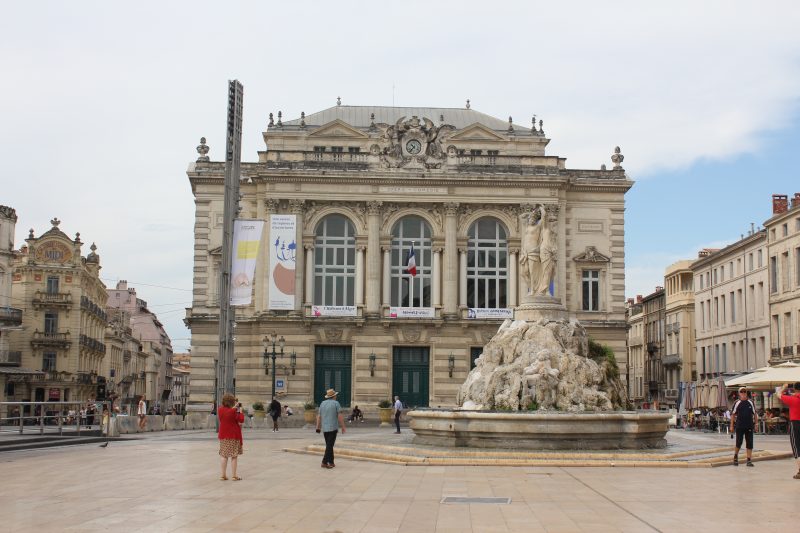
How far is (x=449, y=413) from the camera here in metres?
25.6

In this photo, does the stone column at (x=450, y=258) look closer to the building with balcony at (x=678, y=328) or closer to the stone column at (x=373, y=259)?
the stone column at (x=373, y=259)

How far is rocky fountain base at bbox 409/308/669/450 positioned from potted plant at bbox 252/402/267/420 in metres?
21.9

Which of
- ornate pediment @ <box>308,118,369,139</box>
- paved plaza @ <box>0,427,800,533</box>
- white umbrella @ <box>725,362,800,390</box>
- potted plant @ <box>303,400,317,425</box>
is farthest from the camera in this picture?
ornate pediment @ <box>308,118,369,139</box>

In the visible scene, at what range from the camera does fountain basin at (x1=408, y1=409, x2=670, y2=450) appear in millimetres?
24578

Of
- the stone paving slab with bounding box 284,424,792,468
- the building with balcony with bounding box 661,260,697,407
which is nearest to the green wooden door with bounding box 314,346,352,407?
the stone paving slab with bounding box 284,424,792,468

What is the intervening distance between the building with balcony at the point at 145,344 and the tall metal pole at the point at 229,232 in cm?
6673

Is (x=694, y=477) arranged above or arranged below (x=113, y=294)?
below

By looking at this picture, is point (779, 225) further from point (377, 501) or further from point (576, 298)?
point (377, 501)

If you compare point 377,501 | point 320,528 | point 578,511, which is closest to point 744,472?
point 578,511

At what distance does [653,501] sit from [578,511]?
1884 mm

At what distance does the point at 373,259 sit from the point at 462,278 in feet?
18.3

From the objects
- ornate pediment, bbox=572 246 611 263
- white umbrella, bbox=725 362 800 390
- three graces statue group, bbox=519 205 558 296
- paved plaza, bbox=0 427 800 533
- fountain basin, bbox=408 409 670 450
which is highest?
ornate pediment, bbox=572 246 611 263

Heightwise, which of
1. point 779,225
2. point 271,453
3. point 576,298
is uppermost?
point 779,225

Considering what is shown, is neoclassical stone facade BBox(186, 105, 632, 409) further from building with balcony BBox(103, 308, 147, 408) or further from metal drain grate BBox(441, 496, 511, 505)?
metal drain grate BBox(441, 496, 511, 505)
